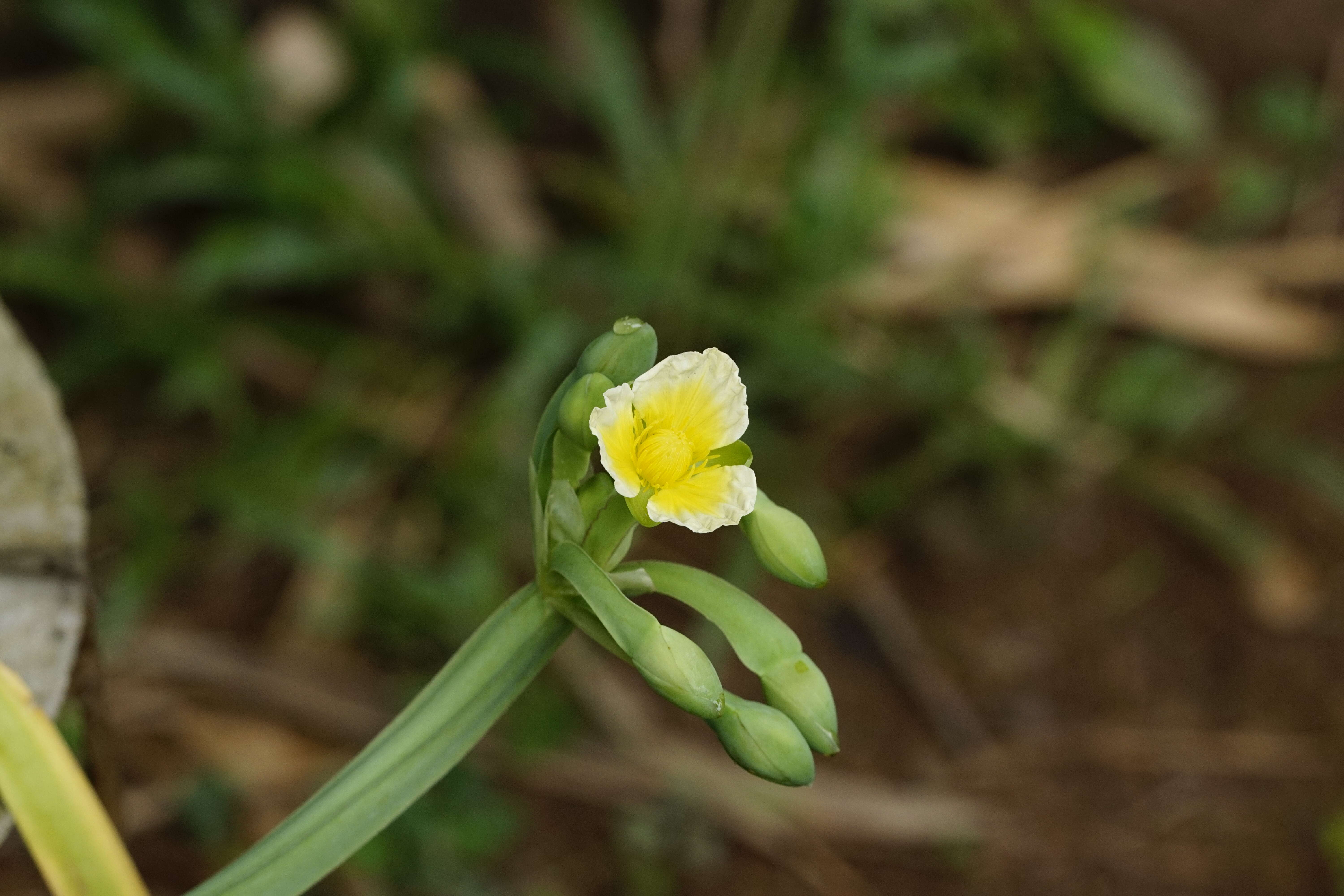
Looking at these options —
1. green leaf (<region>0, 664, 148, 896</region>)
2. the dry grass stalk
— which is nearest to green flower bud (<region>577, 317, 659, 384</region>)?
green leaf (<region>0, 664, 148, 896</region>)

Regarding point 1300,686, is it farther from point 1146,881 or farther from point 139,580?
point 139,580

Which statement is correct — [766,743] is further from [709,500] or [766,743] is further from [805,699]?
[709,500]

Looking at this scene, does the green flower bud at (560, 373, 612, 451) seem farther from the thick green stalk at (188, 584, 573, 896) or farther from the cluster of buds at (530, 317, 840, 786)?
the thick green stalk at (188, 584, 573, 896)

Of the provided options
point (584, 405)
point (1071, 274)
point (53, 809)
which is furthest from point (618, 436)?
point (1071, 274)

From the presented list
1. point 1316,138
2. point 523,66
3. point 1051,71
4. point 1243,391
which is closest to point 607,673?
point 523,66

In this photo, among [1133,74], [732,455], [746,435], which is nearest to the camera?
[732,455]

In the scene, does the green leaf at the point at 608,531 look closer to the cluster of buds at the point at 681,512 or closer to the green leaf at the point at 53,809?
the cluster of buds at the point at 681,512
